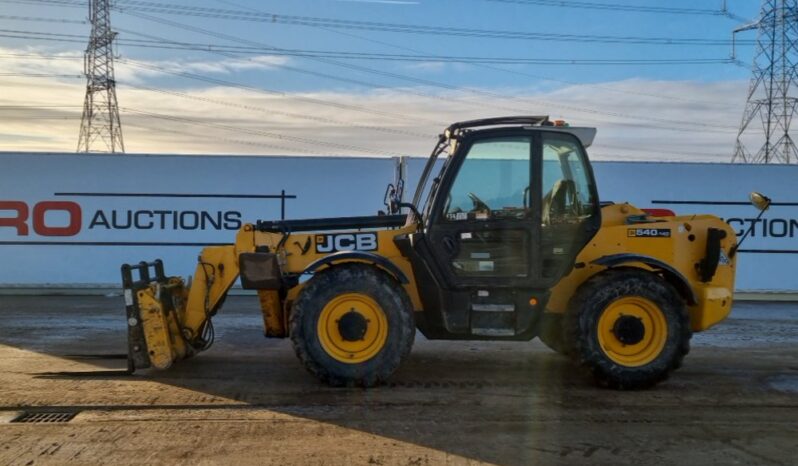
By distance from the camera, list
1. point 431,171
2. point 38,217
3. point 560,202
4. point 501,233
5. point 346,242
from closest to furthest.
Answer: point 501,233 → point 560,202 → point 346,242 → point 431,171 → point 38,217

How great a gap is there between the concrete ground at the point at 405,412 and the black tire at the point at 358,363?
149mm

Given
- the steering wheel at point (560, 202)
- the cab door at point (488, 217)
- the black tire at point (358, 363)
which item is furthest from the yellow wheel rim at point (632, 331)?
the black tire at point (358, 363)

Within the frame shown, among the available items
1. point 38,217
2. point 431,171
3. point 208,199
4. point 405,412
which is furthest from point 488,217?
point 38,217

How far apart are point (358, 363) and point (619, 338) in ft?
7.34

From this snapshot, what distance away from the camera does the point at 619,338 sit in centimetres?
629

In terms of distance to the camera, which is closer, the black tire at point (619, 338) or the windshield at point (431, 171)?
the black tire at point (619, 338)

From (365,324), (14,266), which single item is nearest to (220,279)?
(365,324)

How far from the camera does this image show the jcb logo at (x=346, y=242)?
671 centimetres

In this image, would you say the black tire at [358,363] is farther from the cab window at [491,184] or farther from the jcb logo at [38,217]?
the jcb logo at [38,217]

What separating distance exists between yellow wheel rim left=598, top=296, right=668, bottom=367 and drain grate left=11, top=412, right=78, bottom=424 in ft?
14.0

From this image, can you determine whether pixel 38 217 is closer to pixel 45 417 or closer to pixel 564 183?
pixel 45 417

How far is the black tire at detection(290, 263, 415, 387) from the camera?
6.18 meters

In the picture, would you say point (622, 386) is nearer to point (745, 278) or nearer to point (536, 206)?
point (536, 206)

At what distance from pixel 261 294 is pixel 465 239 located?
201 cm
